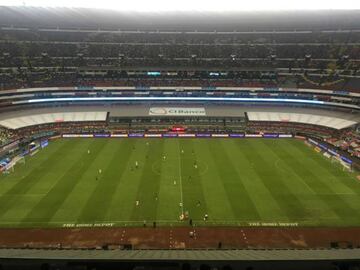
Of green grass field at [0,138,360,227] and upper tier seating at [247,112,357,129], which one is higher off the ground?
upper tier seating at [247,112,357,129]

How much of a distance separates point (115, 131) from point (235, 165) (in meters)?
34.6

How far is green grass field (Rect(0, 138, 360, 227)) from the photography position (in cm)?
4247

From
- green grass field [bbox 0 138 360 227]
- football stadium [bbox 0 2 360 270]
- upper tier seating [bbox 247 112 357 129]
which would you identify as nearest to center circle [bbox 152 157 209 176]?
green grass field [bbox 0 138 360 227]

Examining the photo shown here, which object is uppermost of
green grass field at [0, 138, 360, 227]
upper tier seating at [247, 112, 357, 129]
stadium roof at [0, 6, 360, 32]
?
stadium roof at [0, 6, 360, 32]

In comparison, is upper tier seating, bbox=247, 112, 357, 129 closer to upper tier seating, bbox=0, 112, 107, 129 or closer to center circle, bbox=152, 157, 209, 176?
center circle, bbox=152, 157, 209, 176

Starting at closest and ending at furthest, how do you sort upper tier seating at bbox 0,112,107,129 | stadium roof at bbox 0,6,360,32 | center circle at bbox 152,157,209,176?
center circle at bbox 152,157,209,176 < upper tier seating at bbox 0,112,107,129 < stadium roof at bbox 0,6,360,32

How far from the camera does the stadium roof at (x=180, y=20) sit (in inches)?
4424

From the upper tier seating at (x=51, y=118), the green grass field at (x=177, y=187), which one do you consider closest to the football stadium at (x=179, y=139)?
the green grass field at (x=177, y=187)

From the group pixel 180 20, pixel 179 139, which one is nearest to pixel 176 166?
pixel 179 139

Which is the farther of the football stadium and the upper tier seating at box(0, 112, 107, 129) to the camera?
the upper tier seating at box(0, 112, 107, 129)

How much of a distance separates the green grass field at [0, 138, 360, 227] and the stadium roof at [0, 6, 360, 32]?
56.3 metres

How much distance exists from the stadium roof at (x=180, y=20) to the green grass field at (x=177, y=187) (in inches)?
2217

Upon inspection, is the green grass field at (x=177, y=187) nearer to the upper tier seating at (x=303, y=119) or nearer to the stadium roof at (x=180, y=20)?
the upper tier seating at (x=303, y=119)
